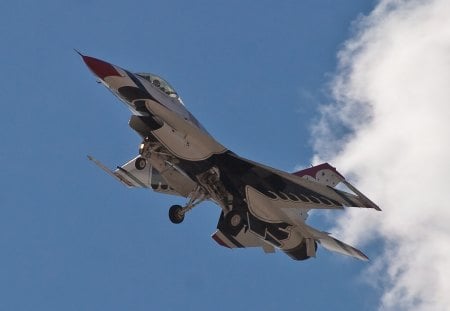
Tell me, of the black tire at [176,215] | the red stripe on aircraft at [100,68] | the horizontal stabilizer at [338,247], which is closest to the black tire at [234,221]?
the black tire at [176,215]

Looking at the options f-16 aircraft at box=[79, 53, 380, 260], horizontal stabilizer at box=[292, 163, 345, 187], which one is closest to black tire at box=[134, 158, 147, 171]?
f-16 aircraft at box=[79, 53, 380, 260]

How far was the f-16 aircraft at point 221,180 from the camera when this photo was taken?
1391 inches

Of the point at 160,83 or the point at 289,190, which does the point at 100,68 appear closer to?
the point at 160,83

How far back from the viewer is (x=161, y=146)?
3578 centimetres

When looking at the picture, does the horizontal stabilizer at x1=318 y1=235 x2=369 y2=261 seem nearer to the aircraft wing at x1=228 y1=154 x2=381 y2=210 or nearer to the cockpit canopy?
the aircraft wing at x1=228 y1=154 x2=381 y2=210

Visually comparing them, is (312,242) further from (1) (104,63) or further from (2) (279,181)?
(1) (104,63)

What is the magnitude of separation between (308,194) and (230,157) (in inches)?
165

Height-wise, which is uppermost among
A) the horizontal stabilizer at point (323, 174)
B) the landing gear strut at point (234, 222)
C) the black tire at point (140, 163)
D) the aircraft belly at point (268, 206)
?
the horizontal stabilizer at point (323, 174)

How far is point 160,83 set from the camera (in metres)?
37.6

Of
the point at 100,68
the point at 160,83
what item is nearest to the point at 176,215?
the point at 160,83

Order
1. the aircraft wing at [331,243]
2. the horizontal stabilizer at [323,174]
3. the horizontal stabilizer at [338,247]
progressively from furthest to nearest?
the horizontal stabilizer at [323,174], the horizontal stabilizer at [338,247], the aircraft wing at [331,243]

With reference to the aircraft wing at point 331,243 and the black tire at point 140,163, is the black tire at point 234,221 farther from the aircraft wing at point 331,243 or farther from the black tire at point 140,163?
the black tire at point 140,163

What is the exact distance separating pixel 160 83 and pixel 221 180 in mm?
5135

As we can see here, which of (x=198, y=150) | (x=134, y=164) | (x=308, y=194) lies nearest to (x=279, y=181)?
(x=308, y=194)
